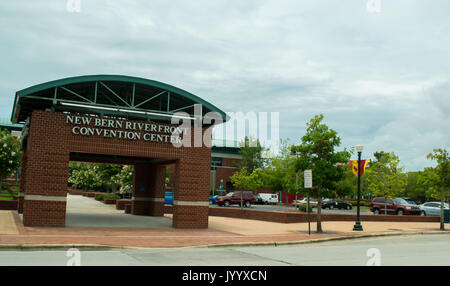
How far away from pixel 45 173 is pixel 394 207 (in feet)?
90.3

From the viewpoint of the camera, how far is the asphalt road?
1116cm

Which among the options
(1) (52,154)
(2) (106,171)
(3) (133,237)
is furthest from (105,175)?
(3) (133,237)

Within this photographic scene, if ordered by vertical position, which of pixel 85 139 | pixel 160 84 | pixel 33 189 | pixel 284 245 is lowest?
pixel 284 245

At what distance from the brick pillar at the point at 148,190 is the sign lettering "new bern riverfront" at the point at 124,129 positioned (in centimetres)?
713

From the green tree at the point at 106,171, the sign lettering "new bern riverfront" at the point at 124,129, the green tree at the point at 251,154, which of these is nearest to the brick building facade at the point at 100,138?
the sign lettering "new bern riverfront" at the point at 124,129

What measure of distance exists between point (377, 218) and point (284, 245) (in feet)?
51.6

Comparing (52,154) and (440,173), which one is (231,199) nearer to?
(440,173)

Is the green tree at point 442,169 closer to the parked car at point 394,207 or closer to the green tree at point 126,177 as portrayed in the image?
the parked car at point 394,207

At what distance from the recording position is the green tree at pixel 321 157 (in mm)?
20891

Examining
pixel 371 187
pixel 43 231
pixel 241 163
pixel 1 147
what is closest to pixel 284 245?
pixel 43 231

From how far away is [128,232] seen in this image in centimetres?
1830

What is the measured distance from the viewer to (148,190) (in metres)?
28.6

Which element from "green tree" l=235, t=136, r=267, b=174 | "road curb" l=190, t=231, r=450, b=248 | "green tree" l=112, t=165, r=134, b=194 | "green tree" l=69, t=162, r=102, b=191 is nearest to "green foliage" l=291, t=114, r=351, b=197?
"road curb" l=190, t=231, r=450, b=248
